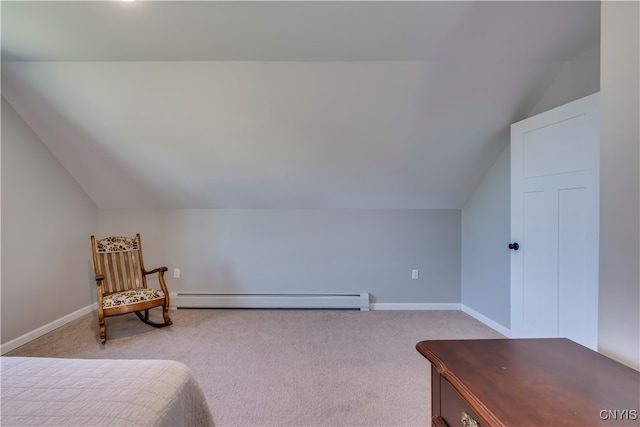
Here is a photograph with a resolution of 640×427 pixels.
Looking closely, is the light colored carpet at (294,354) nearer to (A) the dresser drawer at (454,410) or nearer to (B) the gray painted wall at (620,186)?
(A) the dresser drawer at (454,410)

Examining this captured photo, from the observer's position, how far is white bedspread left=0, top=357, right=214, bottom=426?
0.76 metres

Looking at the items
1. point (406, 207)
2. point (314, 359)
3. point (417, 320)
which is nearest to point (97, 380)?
point (314, 359)

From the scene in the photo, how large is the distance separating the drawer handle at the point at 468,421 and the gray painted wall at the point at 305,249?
9.10 ft

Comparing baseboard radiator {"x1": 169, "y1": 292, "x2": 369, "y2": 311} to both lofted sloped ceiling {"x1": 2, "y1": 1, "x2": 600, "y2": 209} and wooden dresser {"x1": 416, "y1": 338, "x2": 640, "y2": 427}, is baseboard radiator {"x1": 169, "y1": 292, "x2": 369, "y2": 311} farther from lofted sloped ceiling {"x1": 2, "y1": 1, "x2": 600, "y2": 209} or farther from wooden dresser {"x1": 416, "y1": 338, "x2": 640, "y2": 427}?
wooden dresser {"x1": 416, "y1": 338, "x2": 640, "y2": 427}

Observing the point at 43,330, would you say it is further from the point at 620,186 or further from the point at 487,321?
the point at 487,321

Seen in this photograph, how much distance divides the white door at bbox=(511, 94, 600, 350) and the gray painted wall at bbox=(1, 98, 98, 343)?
13.3ft

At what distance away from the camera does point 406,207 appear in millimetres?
3389

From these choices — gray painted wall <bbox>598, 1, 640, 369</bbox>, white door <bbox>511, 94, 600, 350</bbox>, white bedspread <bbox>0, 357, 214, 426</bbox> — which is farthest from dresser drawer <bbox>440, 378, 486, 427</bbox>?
white door <bbox>511, 94, 600, 350</bbox>

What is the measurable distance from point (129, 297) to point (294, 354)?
5.43 ft

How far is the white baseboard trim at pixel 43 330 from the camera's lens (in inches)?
91.1

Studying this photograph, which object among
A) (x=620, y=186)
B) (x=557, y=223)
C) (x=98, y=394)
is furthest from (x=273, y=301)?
(x=620, y=186)

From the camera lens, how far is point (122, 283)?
119 inches

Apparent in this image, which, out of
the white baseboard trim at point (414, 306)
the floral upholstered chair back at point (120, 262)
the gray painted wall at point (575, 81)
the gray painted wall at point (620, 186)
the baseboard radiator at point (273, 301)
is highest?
the gray painted wall at point (575, 81)

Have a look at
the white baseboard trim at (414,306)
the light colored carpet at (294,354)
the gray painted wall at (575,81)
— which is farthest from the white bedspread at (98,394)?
the gray painted wall at (575,81)
